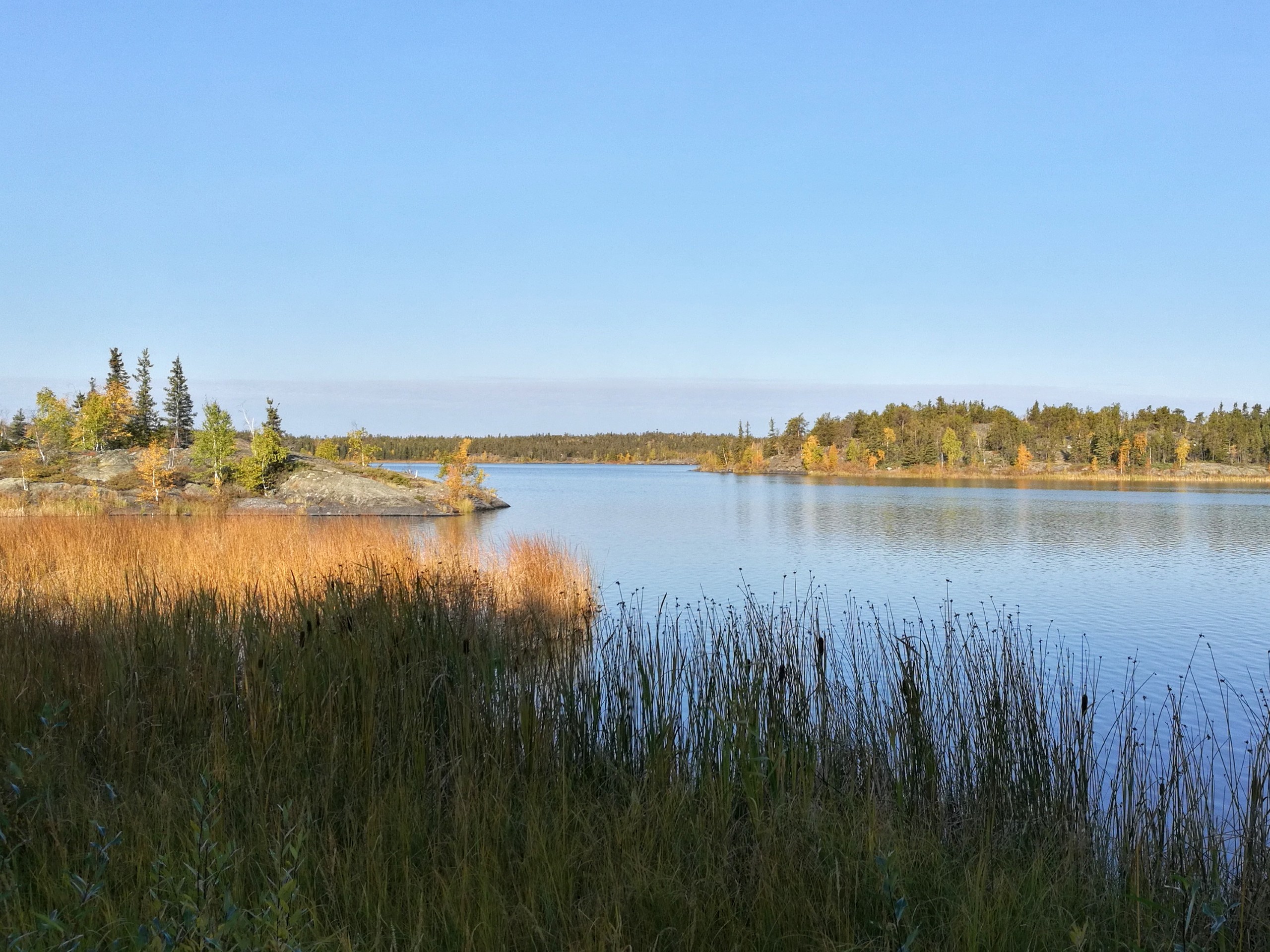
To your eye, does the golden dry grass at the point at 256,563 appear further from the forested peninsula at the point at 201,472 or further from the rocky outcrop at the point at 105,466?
the rocky outcrop at the point at 105,466

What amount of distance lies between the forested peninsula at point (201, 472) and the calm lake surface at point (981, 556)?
238cm

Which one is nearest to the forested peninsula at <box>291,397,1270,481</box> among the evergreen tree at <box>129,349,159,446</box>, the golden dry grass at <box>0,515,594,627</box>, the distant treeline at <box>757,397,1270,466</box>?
the distant treeline at <box>757,397,1270,466</box>

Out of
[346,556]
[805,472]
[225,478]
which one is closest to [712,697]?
[346,556]

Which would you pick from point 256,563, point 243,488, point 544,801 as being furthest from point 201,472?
point 544,801

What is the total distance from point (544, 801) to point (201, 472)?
A: 37.2m

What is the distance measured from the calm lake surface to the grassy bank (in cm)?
540

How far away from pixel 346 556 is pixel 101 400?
35.3m

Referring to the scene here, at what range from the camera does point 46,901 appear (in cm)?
256

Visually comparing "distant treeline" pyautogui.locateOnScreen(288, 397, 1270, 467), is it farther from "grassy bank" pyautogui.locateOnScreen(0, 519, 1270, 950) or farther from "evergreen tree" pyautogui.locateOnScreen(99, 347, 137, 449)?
"grassy bank" pyautogui.locateOnScreen(0, 519, 1270, 950)

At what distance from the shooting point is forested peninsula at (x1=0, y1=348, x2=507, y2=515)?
32094 millimetres

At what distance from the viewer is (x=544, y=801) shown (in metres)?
3.54

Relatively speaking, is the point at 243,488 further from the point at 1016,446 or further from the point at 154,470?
the point at 1016,446

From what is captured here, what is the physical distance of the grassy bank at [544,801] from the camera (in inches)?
102

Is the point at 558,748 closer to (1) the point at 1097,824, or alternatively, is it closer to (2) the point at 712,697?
(2) the point at 712,697
